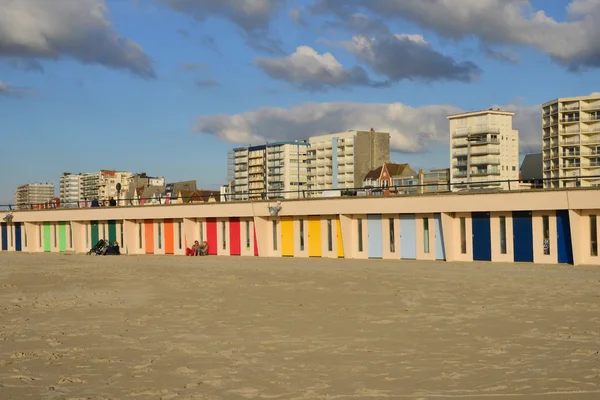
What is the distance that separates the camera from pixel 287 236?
36.2 m

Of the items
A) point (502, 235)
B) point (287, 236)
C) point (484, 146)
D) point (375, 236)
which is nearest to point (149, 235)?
point (287, 236)

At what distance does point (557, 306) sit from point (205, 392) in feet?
30.3

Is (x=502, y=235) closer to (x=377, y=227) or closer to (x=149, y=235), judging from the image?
(x=377, y=227)

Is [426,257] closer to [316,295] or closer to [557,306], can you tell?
[316,295]

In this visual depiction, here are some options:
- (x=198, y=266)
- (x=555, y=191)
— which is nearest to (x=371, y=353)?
(x=555, y=191)

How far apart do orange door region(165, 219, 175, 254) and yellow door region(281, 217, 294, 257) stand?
857 cm

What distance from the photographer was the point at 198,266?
98.2 feet

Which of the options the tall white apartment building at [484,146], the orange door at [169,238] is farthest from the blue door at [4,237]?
the tall white apartment building at [484,146]

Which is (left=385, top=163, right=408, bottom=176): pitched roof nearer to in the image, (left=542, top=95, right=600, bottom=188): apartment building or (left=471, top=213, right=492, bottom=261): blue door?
(left=542, top=95, right=600, bottom=188): apartment building

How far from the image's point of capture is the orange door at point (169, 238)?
137ft

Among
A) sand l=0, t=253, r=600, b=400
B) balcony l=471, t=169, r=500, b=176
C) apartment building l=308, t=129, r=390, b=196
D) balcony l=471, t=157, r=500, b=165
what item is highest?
apartment building l=308, t=129, r=390, b=196

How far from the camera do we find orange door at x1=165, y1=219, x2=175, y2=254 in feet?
137

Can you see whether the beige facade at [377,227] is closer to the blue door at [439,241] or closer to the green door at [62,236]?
the blue door at [439,241]

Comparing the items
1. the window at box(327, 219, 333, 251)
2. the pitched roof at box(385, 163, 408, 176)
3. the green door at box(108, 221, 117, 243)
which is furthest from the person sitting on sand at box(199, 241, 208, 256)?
the pitched roof at box(385, 163, 408, 176)
